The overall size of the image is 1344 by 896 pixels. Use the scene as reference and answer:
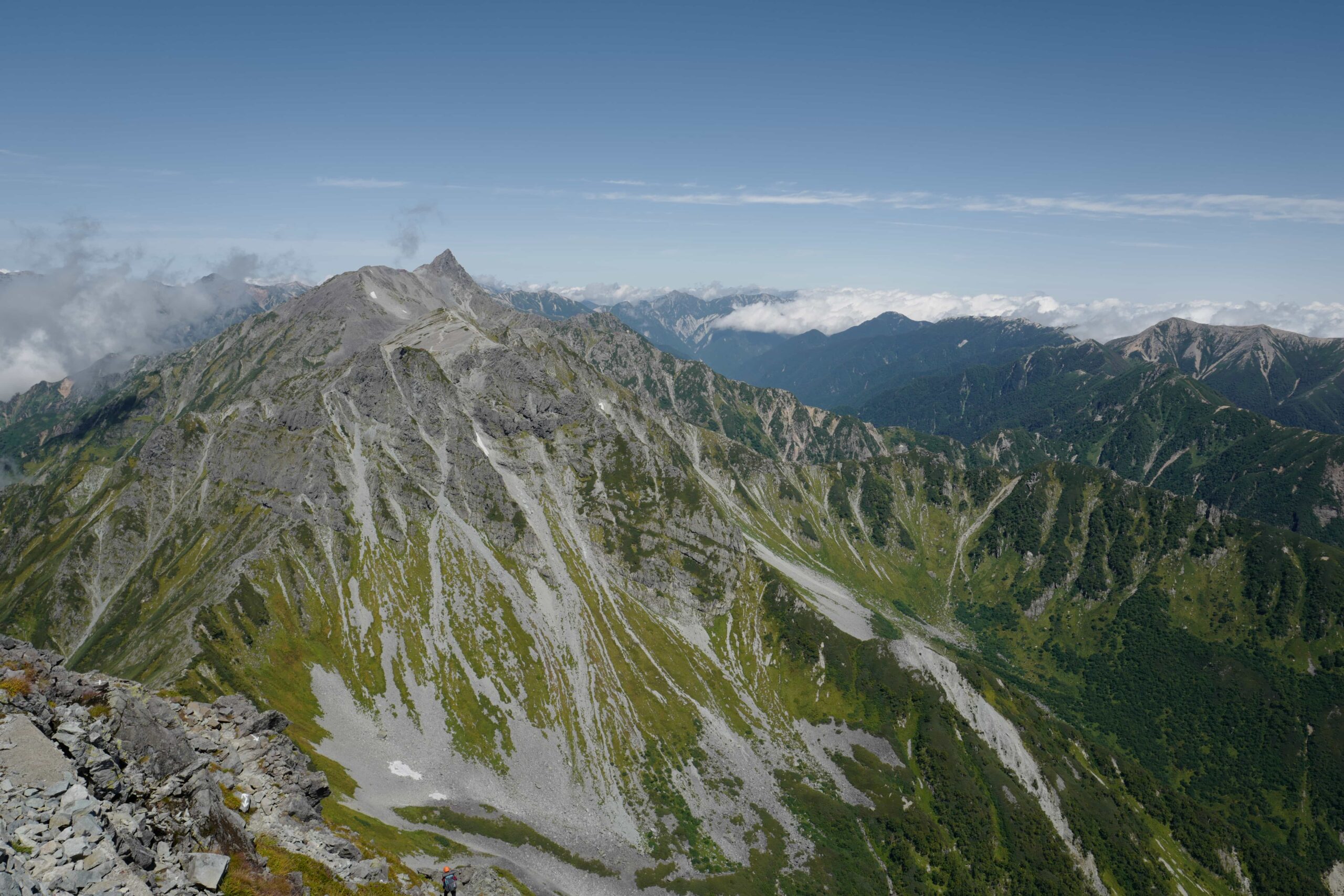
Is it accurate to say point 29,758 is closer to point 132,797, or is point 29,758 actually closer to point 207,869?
point 132,797

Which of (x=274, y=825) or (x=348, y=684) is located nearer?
(x=274, y=825)

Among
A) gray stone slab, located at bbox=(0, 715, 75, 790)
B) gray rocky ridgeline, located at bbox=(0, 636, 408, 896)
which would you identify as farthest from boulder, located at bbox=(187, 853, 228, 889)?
gray stone slab, located at bbox=(0, 715, 75, 790)

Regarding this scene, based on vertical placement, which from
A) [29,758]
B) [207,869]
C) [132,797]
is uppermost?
[29,758]

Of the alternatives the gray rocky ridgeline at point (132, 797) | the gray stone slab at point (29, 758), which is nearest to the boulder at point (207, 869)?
the gray rocky ridgeline at point (132, 797)

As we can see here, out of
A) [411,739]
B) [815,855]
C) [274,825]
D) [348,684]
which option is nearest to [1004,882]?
[815,855]

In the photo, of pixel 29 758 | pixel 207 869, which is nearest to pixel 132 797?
pixel 207 869

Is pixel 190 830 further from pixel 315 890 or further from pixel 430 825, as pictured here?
pixel 430 825

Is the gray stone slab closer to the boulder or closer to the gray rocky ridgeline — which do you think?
the gray rocky ridgeline

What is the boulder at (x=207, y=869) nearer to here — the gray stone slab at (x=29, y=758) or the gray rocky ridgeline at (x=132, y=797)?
the gray rocky ridgeline at (x=132, y=797)
